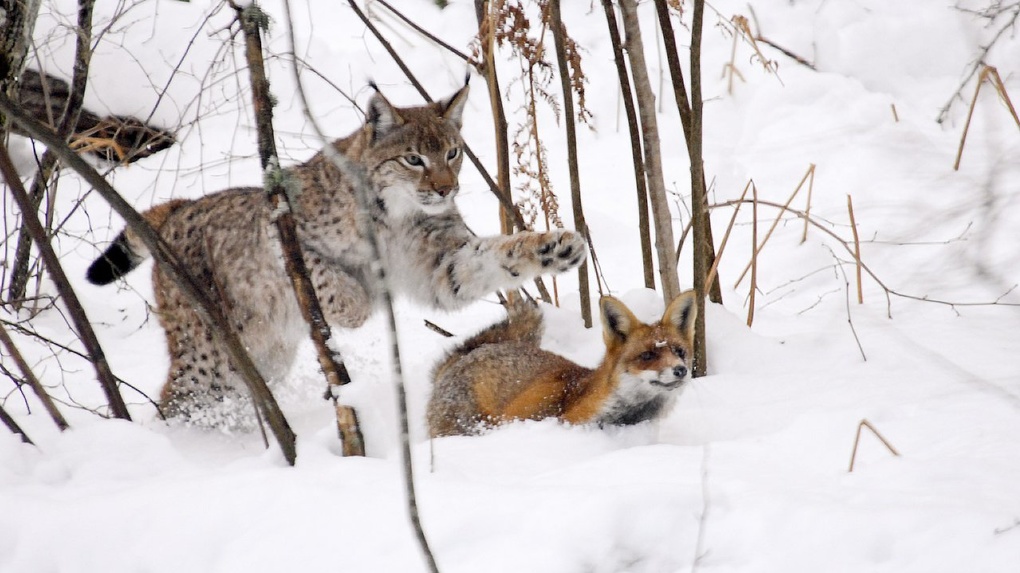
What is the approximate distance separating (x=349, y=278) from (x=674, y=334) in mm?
1752

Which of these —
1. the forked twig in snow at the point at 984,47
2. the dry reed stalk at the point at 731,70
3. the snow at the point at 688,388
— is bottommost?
the snow at the point at 688,388

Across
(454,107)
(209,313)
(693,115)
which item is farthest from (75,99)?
(693,115)

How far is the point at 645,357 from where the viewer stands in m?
4.09

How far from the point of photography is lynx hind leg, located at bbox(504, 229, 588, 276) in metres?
4.54

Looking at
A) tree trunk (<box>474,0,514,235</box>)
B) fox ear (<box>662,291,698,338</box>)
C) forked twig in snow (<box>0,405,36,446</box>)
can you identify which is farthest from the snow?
tree trunk (<box>474,0,514,235</box>)

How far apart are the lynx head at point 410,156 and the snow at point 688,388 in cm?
23

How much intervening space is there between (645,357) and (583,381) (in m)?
0.40

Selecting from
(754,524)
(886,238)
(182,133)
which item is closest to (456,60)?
(182,133)

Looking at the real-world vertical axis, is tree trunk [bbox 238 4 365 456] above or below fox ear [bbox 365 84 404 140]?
below

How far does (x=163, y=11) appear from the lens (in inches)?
346

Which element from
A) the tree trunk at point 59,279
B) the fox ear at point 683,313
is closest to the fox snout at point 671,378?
the fox ear at point 683,313

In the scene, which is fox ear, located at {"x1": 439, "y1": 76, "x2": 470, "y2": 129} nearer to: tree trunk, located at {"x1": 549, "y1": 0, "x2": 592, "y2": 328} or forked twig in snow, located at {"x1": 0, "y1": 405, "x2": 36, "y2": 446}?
tree trunk, located at {"x1": 549, "y1": 0, "x2": 592, "y2": 328}

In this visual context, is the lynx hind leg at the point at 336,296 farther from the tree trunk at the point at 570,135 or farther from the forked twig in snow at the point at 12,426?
the forked twig in snow at the point at 12,426

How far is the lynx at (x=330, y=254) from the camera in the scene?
4.93 m
